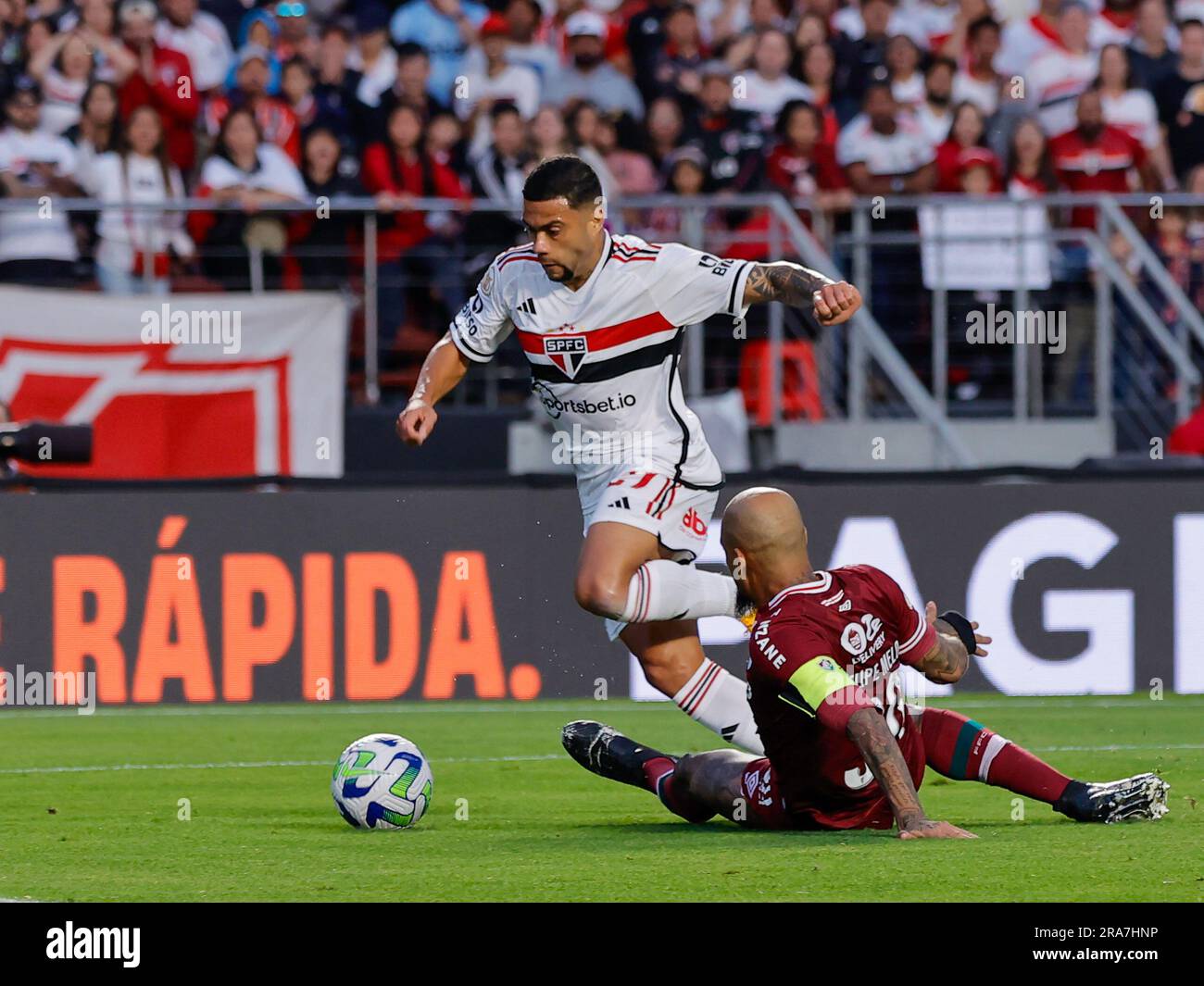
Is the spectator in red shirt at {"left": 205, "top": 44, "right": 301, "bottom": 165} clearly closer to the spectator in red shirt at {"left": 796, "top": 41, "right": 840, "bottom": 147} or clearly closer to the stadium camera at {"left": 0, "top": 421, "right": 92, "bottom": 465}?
the spectator in red shirt at {"left": 796, "top": 41, "right": 840, "bottom": 147}

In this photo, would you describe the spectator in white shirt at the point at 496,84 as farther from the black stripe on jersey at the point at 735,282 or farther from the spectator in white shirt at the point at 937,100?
the black stripe on jersey at the point at 735,282

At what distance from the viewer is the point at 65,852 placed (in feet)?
23.5

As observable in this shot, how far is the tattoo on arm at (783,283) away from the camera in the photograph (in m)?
8.27

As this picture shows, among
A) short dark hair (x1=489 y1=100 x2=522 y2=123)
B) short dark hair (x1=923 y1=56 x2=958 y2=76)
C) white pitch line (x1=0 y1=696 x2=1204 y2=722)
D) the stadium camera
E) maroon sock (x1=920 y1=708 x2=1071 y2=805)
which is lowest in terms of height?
white pitch line (x1=0 y1=696 x2=1204 y2=722)

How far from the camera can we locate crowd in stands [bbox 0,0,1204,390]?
15219 mm

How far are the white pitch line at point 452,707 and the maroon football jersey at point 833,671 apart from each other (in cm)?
571

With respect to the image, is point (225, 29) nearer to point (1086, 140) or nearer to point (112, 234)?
point (112, 234)

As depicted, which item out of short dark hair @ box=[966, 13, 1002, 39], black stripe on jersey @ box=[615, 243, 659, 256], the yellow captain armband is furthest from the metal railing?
the yellow captain armband

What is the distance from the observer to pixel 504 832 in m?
7.69

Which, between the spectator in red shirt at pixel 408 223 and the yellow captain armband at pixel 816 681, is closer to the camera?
the yellow captain armband at pixel 816 681

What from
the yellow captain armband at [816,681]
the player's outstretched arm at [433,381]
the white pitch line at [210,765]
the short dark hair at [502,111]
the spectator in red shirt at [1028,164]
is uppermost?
the short dark hair at [502,111]

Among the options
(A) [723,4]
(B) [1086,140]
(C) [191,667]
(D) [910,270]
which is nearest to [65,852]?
(C) [191,667]

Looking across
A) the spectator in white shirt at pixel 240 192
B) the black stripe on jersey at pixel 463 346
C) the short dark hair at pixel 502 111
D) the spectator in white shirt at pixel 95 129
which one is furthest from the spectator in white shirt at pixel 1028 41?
the black stripe on jersey at pixel 463 346

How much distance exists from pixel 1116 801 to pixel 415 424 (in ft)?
9.56
